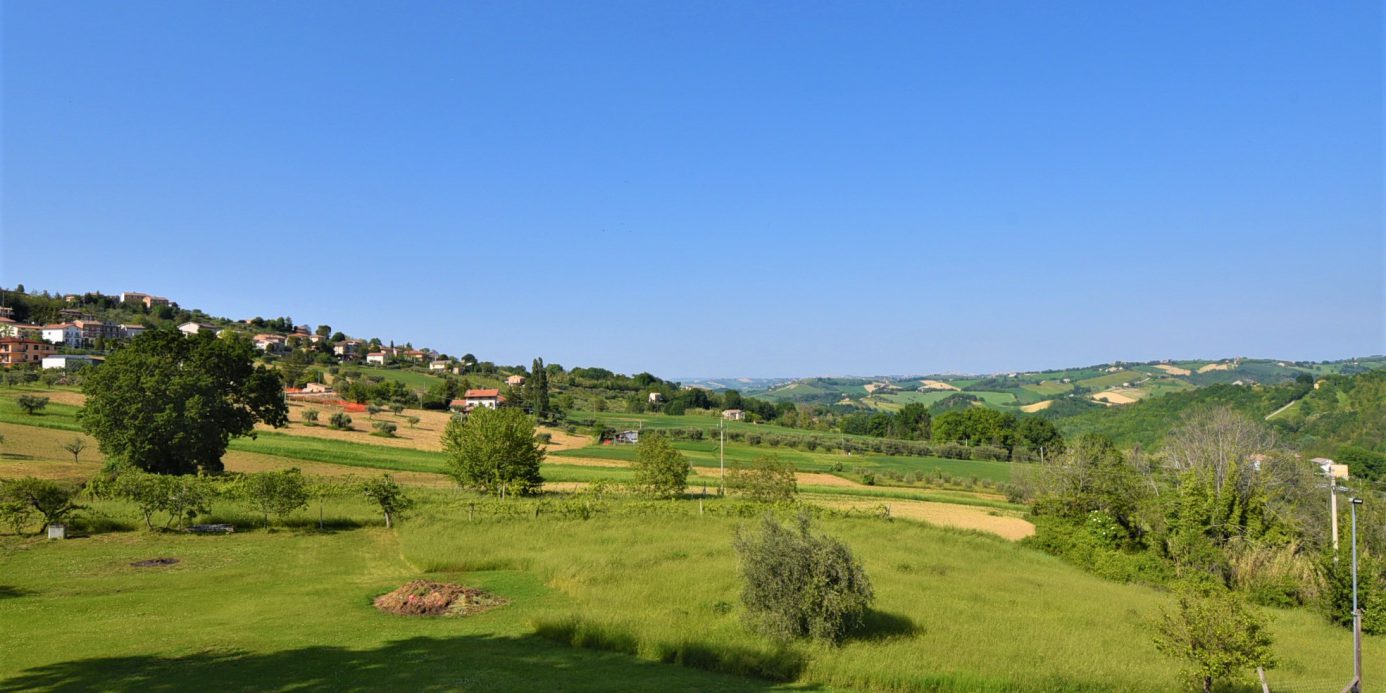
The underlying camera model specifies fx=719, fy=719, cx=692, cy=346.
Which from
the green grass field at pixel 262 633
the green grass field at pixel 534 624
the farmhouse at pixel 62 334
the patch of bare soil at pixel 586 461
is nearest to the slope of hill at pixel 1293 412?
the patch of bare soil at pixel 586 461

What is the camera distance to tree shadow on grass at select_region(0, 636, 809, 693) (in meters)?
15.2

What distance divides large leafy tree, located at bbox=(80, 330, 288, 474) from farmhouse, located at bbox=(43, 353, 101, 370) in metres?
91.1

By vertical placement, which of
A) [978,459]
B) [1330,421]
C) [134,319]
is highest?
[134,319]

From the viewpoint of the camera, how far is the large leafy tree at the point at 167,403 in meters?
46.2

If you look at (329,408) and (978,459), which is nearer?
(329,408)

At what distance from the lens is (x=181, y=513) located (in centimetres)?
3494

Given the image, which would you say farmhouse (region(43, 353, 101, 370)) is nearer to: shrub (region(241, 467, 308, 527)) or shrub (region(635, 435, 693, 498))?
shrub (region(241, 467, 308, 527))

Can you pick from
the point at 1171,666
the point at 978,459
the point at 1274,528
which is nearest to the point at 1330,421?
the point at 978,459

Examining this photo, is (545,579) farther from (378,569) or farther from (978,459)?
(978,459)

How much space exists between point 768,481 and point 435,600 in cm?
3449

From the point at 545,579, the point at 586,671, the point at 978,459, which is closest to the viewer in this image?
the point at 586,671

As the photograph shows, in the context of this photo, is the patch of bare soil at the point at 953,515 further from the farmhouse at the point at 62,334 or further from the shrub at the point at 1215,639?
the farmhouse at the point at 62,334

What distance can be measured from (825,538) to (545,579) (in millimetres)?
11718

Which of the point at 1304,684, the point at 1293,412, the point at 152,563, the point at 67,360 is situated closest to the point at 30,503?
the point at 152,563
